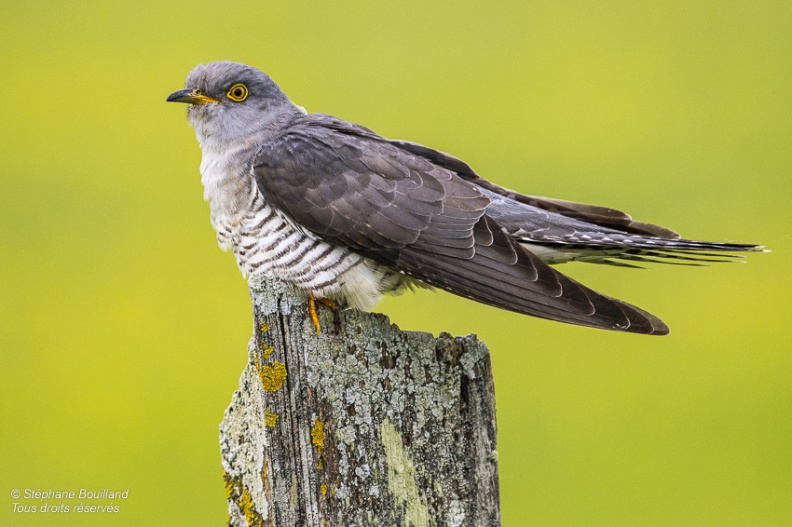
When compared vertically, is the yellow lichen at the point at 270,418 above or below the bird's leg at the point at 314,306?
below

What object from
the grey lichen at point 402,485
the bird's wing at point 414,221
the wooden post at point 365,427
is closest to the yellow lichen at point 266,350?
the wooden post at point 365,427

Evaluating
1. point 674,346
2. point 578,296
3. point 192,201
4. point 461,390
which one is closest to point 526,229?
point 578,296

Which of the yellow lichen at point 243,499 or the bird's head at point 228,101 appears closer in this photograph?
the yellow lichen at point 243,499

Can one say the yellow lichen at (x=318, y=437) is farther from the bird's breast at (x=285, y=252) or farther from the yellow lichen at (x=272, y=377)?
the bird's breast at (x=285, y=252)

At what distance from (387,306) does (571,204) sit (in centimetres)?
281

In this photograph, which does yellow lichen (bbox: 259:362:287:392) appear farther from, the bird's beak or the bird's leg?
the bird's beak

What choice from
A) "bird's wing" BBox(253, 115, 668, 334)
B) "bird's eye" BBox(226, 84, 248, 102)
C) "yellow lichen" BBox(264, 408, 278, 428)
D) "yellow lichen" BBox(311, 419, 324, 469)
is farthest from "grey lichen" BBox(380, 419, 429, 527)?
"bird's eye" BBox(226, 84, 248, 102)

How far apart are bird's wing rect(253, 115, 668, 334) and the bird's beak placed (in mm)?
611

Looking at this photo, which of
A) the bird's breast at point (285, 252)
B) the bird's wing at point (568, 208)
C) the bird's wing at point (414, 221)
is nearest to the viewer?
the bird's wing at point (414, 221)

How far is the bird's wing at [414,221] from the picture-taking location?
132 inches

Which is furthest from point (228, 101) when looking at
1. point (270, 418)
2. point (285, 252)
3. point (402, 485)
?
point (402, 485)

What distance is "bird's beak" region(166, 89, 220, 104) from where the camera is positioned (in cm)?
441

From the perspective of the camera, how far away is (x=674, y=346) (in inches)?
286

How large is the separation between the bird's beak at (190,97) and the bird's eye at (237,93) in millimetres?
73
